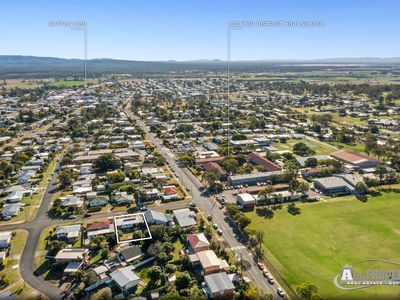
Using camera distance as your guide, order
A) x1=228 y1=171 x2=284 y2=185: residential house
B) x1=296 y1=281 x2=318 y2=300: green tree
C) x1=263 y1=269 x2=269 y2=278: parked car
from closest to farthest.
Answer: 1. x1=296 y1=281 x2=318 y2=300: green tree
2. x1=263 y1=269 x2=269 y2=278: parked car
3. x1=228 y1=171 x2=284 y2=185: residential house

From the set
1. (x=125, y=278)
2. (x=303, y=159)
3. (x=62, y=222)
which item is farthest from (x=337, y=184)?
(x=62, y=222)

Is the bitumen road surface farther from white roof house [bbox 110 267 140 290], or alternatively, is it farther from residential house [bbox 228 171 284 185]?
residential house [bbox 228 171 284 185]

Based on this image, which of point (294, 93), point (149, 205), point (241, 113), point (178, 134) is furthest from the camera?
point (294, 93)

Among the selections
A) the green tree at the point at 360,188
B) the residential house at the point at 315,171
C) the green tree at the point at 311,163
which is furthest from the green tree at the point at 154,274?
the green tree at the point at 311,163

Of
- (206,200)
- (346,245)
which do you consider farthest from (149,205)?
(346,245)

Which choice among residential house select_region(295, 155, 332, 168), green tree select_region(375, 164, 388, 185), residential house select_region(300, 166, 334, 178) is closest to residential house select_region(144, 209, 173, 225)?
residential house select_region(300, 166, 334, 178)

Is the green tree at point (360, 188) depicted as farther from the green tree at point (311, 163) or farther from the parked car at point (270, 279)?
the parked car at point (270, 279)

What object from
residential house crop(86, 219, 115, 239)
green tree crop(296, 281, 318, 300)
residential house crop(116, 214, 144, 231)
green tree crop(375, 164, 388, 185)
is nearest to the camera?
green tree crop(296, 281, 318, 300)

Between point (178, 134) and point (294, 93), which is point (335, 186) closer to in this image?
point (178, 134)

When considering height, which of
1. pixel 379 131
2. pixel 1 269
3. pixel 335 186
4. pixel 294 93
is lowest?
pixel 1 269
